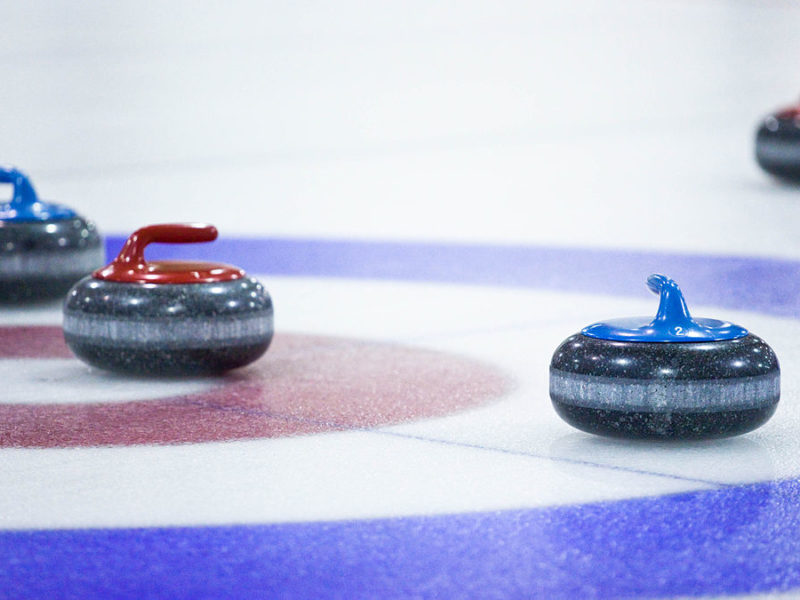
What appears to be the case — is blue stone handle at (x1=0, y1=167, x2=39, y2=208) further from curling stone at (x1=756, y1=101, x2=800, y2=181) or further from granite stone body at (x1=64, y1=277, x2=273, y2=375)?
curling stone at (x1=756, y1=101, x2=800, y2=181)

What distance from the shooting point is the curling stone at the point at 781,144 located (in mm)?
10094

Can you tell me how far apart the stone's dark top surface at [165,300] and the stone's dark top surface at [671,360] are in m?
1.28

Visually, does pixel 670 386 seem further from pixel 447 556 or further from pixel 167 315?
pixel 167 315

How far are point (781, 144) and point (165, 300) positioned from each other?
6581 millimetres

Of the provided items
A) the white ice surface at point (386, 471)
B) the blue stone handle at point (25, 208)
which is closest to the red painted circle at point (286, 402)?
the white ice surface at point (386, 471)

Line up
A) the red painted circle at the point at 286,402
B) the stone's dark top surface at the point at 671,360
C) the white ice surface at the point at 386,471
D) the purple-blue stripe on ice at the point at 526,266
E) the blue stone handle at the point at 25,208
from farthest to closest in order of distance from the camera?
the purple-blue stripe on ice at the point at 526,266, the blue stone handle at the point at 25,208, the red painted circle at the point at 286,402, the stone's dark top surface at the point at 671,360, the white ice surface at the point at 386,471

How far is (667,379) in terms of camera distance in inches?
144

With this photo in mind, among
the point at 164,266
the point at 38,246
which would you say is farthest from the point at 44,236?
the point at 164,266

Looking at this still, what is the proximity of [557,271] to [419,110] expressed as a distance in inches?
298

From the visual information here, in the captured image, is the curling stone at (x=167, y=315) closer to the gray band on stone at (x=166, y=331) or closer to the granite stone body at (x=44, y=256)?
the gray band on stone at (x=166, y=331)

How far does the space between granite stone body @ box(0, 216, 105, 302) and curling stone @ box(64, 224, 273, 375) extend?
4.07 feet

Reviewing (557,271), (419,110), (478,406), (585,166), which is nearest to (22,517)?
(478,406)

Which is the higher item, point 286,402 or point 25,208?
point 25,208

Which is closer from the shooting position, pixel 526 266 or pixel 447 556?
pixel 447 556
